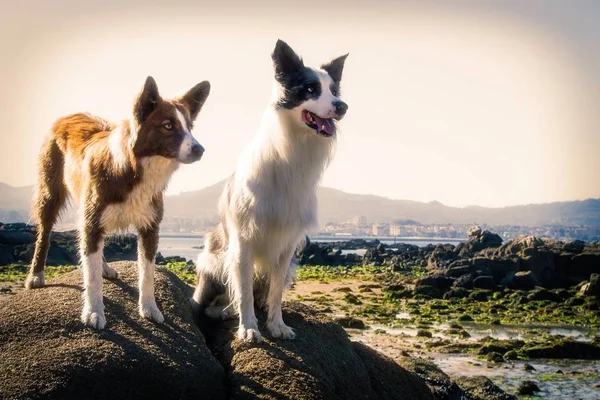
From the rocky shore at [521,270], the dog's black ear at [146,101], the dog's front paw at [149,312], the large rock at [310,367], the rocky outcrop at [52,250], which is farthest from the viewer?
the rocky outcrop at [52,250]

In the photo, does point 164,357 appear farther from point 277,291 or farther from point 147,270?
point 277,291

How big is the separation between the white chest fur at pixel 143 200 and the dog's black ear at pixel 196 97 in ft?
2.22

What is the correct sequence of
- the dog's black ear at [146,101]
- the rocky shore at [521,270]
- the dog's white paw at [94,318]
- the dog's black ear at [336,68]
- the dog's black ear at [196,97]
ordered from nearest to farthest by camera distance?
1. the dog's black ear at [146,101]
2. the dog's white paw at [94,318]
3. the dog's black ear at [196,97]
4. the dog's black ear at [336,68]
5. the rocky shore at [521,270]

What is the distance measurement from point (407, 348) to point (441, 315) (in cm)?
631

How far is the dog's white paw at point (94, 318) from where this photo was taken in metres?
6.69

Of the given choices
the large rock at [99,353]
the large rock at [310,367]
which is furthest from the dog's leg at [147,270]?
the large rock at [310,367]

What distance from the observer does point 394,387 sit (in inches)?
316

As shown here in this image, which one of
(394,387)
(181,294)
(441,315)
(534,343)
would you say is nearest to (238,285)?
(181,294)

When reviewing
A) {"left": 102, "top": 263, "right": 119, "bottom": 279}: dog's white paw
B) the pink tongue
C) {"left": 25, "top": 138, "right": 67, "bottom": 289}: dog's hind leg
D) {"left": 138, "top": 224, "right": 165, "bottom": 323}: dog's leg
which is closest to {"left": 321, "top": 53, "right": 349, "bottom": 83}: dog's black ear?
the pink tongue

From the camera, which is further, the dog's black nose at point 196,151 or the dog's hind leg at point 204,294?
the dog's hind leg at point 204,294

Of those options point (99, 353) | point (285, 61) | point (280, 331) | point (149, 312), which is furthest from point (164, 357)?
point (285, 61)

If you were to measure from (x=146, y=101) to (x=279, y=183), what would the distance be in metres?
1.65

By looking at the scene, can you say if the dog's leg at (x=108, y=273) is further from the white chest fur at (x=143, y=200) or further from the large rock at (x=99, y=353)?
the white chest fur at (x=143, y=200)

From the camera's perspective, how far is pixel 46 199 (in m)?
8.05
